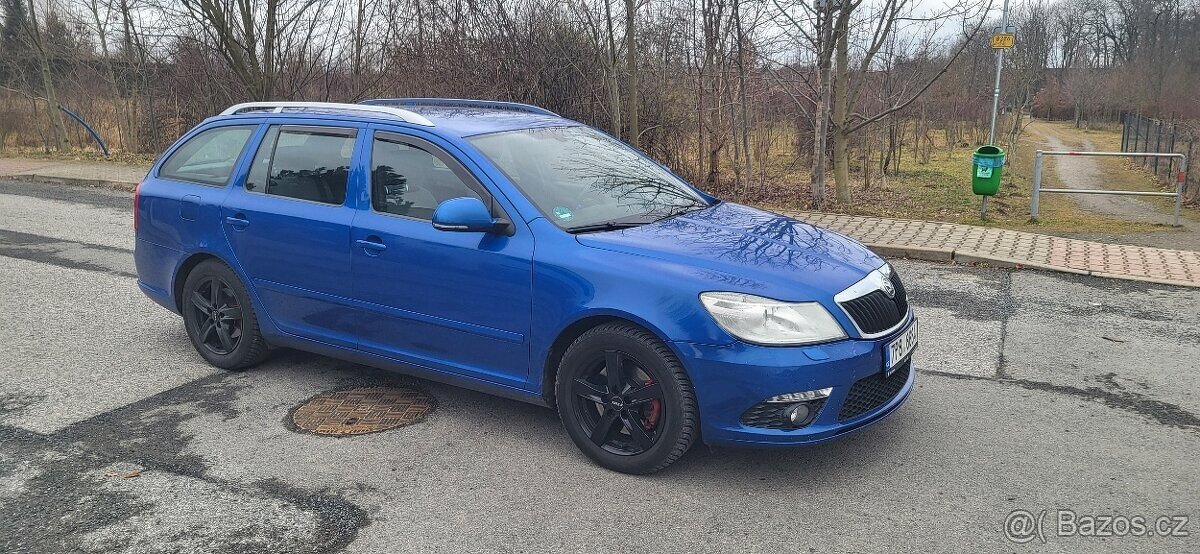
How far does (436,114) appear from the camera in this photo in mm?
5184

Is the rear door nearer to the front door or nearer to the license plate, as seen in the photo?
the front door

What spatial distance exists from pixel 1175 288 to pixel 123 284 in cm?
911

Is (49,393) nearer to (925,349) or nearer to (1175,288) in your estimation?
(925,349)

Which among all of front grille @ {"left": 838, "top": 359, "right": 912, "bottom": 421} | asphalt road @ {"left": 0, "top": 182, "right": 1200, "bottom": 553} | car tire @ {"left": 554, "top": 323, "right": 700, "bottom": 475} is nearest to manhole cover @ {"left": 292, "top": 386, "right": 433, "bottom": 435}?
asphalt road @ {"left": 0, "top": 182, "right": 1200, "bottom": 553}

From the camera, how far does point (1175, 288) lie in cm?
772

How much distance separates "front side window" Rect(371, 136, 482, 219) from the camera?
4.68 metres

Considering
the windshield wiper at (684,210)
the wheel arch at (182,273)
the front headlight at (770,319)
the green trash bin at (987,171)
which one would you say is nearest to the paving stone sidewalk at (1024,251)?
the green trash bin at (987,171)

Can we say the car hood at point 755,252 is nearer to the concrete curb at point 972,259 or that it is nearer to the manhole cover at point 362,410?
the manhole cover at point 362,410

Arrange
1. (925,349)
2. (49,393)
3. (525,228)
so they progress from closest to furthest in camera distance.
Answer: (525,228)
(49,393)
(925,349)

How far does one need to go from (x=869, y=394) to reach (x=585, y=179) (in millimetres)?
1853

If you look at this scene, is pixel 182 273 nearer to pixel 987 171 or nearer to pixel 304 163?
pixel 304 163

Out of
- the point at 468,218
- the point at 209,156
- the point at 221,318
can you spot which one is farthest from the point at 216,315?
the point at 468,218

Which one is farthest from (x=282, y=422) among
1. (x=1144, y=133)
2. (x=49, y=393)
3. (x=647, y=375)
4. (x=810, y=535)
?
(x=1144, y=133)

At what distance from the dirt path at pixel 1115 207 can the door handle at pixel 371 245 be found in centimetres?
846
